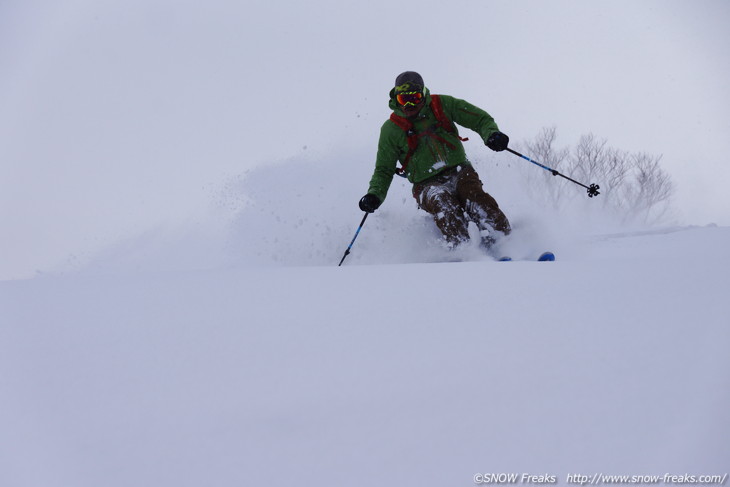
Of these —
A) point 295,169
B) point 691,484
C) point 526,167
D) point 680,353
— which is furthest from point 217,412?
point 526,167

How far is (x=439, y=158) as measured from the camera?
14.9 ft

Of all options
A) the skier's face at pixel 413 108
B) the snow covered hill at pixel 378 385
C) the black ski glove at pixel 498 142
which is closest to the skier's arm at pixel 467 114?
the black ski glove at pixel 498 142

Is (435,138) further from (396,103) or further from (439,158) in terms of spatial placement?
(396,103)

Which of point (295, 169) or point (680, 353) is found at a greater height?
point (295, 169)

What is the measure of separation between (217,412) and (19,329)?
118 centimetres

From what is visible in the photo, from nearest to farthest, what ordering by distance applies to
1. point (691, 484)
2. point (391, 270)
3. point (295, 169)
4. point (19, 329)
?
point (691, 484)
point (19, 329)
point (391, 270)
point (295, 169)

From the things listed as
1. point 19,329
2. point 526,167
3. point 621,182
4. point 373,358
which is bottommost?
point 621,182

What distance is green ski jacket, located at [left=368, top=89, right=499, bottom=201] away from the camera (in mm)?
4484

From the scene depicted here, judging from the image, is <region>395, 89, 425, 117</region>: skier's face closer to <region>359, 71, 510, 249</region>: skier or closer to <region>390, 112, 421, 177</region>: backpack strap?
<region>359, 71, 510, 249</region>: skier

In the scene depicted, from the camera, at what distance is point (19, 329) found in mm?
1708

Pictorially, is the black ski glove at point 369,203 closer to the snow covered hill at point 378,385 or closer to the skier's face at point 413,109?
the skier's face at point 413,109

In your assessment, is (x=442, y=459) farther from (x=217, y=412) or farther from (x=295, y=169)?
(x=295, y=169)

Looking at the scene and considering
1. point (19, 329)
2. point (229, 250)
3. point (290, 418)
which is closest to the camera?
point (290, 418)

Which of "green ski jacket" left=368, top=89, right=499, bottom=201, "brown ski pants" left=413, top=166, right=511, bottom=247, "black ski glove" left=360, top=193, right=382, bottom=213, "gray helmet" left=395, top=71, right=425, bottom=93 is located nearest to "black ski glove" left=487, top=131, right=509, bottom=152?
"green ski jacket" left=368, top=89, right=499, bottom=201
